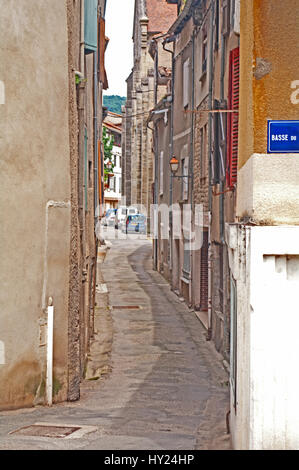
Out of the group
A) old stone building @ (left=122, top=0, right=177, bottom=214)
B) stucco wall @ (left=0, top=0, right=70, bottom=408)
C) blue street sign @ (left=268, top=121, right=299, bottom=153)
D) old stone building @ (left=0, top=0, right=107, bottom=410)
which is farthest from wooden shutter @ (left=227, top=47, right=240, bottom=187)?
old stone building @ (left=122, top=0, right=177, bottom=214)

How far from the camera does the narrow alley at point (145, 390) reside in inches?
316

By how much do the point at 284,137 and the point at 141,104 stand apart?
167ft

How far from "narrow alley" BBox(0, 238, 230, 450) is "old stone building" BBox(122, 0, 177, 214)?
29524mm

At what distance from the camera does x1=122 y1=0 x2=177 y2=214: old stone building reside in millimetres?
49906

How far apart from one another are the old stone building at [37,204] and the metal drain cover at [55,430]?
1.43 m

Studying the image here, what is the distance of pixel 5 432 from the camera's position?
873cm

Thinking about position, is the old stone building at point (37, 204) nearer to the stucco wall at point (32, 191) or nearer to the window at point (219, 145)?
the stucco wall at point (32, 191)

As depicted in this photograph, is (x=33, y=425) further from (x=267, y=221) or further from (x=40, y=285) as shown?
(x=267, y=221)

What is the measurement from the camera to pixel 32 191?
10.7m

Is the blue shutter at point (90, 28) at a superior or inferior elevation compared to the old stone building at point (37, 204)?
superior

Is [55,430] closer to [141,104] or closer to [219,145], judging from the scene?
[219,145]

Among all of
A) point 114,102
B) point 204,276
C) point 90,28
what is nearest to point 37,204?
point 90,28

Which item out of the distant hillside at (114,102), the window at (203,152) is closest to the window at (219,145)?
the window at (203,152)

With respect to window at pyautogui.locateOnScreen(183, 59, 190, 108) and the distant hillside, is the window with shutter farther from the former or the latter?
the distant hillside
